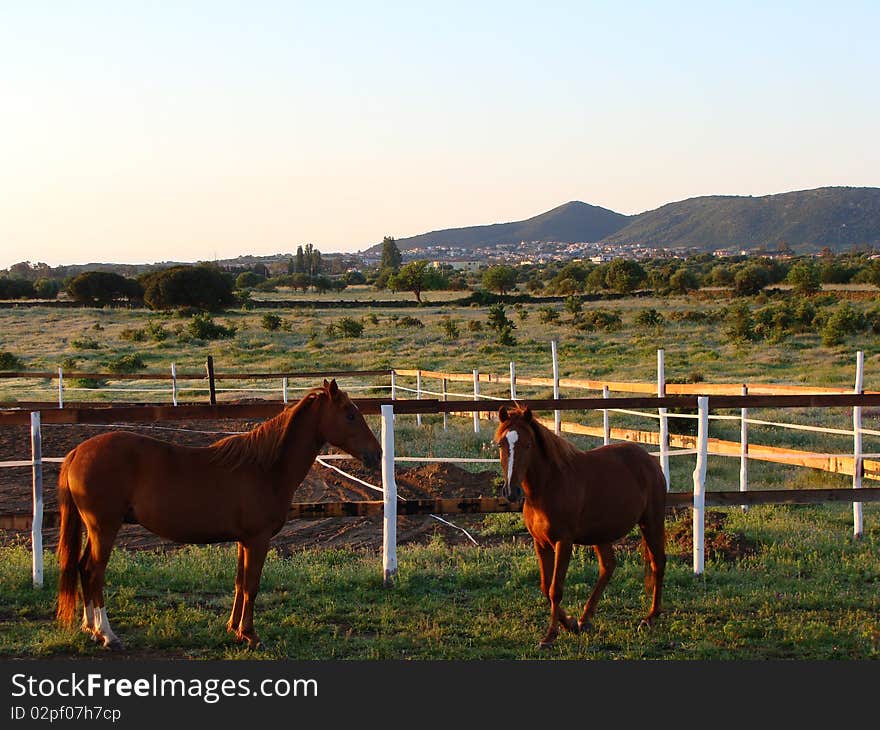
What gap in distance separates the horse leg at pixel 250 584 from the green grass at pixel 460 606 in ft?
0.44

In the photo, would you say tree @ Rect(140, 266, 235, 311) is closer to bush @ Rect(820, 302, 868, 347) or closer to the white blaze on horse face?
bush @ Rect(820, 302, 868, 347)

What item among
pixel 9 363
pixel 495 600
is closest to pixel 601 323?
pixel 9 363

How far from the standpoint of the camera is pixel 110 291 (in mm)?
77750

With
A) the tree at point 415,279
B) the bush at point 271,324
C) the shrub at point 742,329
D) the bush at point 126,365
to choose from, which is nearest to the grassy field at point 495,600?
the shrub at point 742,329

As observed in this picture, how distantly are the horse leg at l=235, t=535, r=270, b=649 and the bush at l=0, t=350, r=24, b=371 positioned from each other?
113ft

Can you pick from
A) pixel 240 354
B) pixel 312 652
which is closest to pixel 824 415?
pixel 312 652

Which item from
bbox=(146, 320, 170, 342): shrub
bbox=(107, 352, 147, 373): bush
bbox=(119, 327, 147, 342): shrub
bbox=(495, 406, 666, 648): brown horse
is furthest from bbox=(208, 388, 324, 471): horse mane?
bbox=(119, 327, 147, 342): shrub

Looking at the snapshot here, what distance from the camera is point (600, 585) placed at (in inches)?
274

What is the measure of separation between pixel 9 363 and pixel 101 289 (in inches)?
1609

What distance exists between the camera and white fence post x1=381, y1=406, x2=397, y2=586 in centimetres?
805

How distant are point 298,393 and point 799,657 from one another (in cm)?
2401

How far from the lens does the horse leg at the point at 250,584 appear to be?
6.36m

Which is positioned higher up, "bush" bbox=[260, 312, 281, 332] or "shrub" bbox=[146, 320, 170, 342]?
"bush" bbox=[260, 312, 281, 332]

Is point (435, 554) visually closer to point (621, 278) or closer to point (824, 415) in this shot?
point (824, 415)
